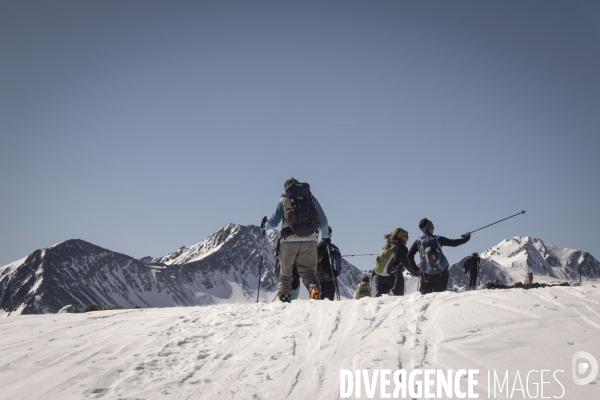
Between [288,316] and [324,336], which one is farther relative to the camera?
[288,316]

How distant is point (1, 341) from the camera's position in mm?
6027

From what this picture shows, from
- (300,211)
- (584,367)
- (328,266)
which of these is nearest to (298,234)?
(300,211)

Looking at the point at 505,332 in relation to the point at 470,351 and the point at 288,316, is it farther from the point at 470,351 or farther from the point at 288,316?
the point at 288,316

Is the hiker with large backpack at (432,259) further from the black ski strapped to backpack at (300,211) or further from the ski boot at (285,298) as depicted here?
the ski boot at (285,298)

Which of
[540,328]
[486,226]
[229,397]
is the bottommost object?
[229,397]

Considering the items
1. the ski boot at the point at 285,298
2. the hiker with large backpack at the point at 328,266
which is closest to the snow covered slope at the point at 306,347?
the ski boot at the point at 285,298

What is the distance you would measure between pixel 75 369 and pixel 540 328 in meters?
4.66

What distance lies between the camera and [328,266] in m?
10.6

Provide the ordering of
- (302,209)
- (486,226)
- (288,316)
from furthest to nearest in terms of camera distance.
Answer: (486,226)
(302,209)
(288,316)

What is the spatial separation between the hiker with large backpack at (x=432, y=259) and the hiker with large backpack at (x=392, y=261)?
2.67 feet

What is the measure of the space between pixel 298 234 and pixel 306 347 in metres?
3.23

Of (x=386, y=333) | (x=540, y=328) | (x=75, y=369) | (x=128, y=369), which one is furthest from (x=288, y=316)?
(x=540, y=328)

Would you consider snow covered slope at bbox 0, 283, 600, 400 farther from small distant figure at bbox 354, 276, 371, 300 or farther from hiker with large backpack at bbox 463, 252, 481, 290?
hiker with large backpack at bbox 463, 252, 481, 290

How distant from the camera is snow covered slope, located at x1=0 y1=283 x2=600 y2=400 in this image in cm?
431
